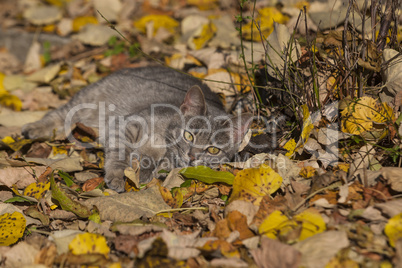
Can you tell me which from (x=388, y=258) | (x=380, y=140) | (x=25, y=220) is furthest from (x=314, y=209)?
(x=25, y=220)

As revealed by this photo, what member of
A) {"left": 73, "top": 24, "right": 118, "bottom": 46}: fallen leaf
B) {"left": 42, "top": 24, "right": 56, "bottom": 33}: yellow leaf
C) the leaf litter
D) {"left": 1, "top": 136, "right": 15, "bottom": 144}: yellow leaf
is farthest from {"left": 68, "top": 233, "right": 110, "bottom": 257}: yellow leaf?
{"left": 42, "top": 24, "right": 56, "bottom": 33}: yellow leaf

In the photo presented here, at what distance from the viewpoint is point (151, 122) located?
3230mm

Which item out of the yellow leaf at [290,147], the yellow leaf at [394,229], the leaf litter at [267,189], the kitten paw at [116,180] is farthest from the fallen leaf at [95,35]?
the yellow leaf at [394,229]

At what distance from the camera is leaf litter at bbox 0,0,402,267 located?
1783 millimetres

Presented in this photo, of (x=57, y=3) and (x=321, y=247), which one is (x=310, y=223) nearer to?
(x=321, y=247)

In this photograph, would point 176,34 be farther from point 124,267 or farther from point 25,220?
point 124,267

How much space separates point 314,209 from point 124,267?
0.97m

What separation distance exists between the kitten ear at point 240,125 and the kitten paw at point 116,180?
933 mm

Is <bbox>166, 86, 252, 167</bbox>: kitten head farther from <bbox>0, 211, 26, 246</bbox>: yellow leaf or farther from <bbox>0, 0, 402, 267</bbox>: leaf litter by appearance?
<bbox>0, 211, 26, 246</bbox>: yellow leaf

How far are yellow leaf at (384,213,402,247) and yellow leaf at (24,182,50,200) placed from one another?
2020 mm

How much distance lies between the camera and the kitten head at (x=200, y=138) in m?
3.03

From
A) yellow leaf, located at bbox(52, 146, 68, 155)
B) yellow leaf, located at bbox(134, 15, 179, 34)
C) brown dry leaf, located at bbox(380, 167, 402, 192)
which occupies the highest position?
yellow leaf, located at bbox(134, 15, 179, 34)

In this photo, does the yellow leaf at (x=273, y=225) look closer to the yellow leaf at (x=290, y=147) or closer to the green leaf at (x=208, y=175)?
the green leaf at (x=208, y=175)

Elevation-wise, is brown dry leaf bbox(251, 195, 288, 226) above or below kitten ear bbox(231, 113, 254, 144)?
below
